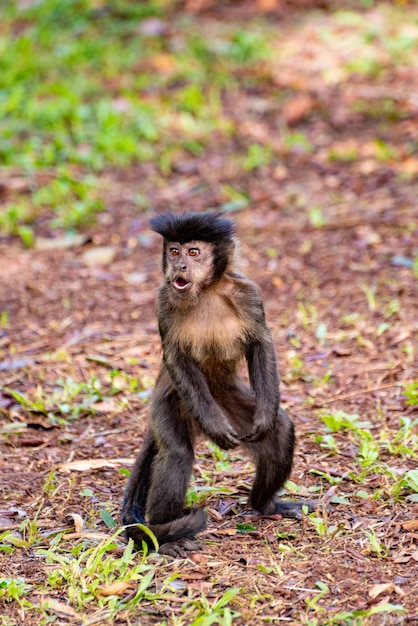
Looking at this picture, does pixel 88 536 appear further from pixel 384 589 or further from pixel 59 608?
pixel 384 589

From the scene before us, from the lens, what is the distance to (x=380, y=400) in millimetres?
5867

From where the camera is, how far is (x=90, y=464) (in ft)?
17.5

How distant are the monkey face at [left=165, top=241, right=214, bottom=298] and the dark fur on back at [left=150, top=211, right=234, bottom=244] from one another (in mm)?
29

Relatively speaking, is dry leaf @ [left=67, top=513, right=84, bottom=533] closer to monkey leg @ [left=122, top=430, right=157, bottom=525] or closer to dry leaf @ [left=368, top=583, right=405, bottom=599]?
monkey leg @ [left=122, top=430, right=157, bottom=525]

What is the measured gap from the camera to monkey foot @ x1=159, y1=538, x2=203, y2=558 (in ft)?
14.4

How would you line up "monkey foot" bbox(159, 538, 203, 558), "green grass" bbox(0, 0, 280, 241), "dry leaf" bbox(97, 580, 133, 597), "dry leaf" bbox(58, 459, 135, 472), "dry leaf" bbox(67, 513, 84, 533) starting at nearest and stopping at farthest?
1. "dry leaf" bbox(97, 580, 133, 597)
2. "monkey foot" bbox(159, 538, 203, 558)
3. "dry leaf" bbox(67, 513, 84, 533)
4. "dry leaf" bbox(58, 459, 135, 472)
5. "green grass" bbox(0, 0, 280, 241)

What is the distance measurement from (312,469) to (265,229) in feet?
12.0

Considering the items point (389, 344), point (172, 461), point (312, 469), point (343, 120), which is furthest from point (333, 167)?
point (172, 461)

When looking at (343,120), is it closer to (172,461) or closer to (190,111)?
(190,111)

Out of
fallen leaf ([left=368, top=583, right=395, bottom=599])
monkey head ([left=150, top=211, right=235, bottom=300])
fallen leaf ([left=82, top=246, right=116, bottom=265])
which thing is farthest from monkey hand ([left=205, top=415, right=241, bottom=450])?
fallen leaf ([left=82, top=246, right=116, bottom=265])

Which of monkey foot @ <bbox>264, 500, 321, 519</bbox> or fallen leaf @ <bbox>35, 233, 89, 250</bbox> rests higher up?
fallen leaf @ <bbox>35, 233, 89, 250</bbox>

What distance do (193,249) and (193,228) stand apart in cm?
10

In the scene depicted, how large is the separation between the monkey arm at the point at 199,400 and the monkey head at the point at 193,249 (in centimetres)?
31

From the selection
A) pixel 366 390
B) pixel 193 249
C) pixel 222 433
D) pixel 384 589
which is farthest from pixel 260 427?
A: pixel 366 390
